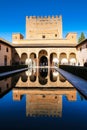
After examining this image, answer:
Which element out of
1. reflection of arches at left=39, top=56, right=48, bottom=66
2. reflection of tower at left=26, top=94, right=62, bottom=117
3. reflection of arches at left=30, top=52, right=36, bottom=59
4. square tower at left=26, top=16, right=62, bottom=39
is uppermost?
square tower at left=26, top=16, right=62, bottom=39

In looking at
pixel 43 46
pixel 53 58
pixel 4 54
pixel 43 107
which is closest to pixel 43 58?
pixel 53 58

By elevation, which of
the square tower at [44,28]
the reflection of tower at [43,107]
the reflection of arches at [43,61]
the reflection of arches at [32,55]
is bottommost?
the reflection of tower at [43,107]

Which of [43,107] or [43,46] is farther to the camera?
[43,46]

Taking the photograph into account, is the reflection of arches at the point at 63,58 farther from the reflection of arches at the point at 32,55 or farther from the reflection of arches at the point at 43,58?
the reflection of arches at the point at 32,55

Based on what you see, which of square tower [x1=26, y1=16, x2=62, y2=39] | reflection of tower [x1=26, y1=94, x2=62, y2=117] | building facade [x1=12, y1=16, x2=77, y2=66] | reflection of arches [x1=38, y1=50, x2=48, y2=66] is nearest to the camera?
reflection of tower [x1=26, y1=94, x2=62, y2=117]

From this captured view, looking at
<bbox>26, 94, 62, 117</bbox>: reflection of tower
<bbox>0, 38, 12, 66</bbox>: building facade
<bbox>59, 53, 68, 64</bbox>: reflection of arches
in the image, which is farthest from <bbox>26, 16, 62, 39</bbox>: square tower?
<bbox>26, 94, 62, 117</bbox>: reflection of tower

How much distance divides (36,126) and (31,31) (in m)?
A: 49.0

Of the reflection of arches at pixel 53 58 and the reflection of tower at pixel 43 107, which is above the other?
the reflection of arches at pixel 53 58

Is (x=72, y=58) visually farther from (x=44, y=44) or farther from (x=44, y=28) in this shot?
(x=44, y=28)

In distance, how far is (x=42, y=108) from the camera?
6.65m

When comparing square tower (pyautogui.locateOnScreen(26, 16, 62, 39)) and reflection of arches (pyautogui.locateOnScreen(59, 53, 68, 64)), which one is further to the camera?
square tower (pyautogui.locateOnScreen(26, 16, 62, 39))

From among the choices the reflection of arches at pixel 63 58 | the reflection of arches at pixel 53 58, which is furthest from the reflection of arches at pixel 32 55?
the reflection of arches at pixel 63 58

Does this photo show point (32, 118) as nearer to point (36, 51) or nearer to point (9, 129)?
point (9, 129)

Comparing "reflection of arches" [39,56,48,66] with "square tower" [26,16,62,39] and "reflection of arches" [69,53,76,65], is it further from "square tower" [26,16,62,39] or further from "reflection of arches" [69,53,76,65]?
"reflection of arches" [69,53,76,65]
